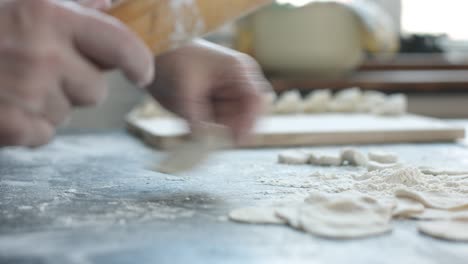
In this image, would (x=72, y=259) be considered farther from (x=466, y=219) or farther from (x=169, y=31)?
(x=466, y=219)

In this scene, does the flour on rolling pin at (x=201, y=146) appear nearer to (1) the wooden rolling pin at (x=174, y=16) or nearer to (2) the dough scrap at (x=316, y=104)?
(1) the wooden rolling pin at (x=174, y=16)

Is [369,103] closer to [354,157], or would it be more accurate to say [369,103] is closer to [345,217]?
[354,157]

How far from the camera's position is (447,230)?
0.67m

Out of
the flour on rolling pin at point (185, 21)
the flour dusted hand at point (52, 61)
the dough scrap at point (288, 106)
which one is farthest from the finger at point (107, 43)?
the dough scrap at point (288, 106)

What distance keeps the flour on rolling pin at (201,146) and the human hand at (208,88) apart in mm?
16

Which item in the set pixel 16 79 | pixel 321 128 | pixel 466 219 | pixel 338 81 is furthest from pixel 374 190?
pixel 338 81

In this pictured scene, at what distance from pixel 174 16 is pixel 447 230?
1.27 ft

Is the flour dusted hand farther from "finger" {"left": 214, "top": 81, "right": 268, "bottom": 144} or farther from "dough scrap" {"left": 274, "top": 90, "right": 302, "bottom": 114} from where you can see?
"dough scrap" {"left": 274, "top": 90, "right": 302, "bottom": 114}

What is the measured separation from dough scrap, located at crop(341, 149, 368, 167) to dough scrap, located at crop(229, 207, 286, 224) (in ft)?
1.25

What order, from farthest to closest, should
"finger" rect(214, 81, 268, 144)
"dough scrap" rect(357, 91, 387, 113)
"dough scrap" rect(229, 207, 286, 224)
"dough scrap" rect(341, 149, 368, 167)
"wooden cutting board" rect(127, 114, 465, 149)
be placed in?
"dough scrap" rect(357, 91, 387, 113) → "wooden cutting board" rect(127, 114, 465, 149) → "dough scrap" rect(341, 149, 368, 167) → "finger" rect(214, 81, 268, 144) → "dough scrap" rect(229, 207, 286, 224)

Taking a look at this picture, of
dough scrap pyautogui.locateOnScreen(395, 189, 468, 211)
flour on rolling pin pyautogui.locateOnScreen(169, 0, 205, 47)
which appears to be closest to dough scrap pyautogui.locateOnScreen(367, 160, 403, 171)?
dough scrap pyautogui.locateOnScreen(395, 189, 468, 211)

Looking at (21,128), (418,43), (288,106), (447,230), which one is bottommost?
(447,230)

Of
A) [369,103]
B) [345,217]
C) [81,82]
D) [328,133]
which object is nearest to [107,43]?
[81,82]

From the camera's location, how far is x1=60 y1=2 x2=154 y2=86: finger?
65cm
